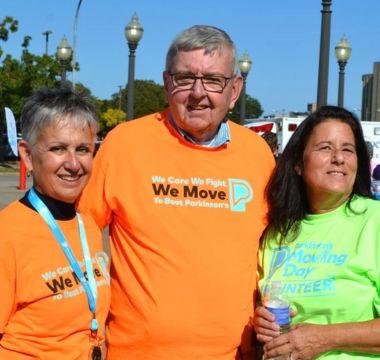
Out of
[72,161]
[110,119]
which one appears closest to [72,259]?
[72,161]

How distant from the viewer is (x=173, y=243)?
9.03 ft

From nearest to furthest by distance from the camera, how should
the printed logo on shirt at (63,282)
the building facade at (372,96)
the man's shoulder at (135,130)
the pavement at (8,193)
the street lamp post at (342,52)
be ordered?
the printed logo on shirt at (63,282), the man's shoulder at (135,130), the street lamp post at (342,52), the pavement at (8,193), the building facade at (372,96)

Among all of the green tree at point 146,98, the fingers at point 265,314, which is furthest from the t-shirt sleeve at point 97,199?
the green tree at point 146,98

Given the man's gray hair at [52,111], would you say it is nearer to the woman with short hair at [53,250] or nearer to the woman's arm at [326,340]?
the woman with short hair at [53,250]

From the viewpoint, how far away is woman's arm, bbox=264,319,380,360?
102 inches

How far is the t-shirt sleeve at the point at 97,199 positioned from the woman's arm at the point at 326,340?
96 cm

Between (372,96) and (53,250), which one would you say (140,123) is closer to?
(53,250)

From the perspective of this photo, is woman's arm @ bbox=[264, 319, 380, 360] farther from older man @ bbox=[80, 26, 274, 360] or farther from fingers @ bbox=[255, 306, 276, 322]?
older man @ bbox=[80, 26, 274, 360]

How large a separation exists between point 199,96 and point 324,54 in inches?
254

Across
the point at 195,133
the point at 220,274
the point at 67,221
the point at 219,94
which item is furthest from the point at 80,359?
the point at 219,94

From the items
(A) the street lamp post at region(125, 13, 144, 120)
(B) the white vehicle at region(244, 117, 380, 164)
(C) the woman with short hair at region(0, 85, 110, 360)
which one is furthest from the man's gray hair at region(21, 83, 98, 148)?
(B) the white vehicle at region(244, 117, 380, 164)

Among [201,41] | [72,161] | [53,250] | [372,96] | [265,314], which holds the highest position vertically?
[372,96]

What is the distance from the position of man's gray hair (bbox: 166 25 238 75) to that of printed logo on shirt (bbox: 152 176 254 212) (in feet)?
1.87

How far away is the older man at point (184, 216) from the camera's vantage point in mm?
2723
